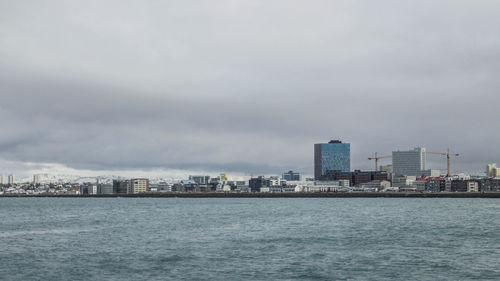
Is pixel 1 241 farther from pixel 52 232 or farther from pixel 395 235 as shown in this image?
pixel 395 235

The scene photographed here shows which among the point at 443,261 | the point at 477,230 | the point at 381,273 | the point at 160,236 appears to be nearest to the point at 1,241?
the point at 160,236

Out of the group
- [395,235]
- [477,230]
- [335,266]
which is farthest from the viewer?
[477,230]

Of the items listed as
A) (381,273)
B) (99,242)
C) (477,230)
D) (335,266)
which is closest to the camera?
(381,273)

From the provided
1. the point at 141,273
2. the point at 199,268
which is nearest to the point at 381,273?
the point at 199,268

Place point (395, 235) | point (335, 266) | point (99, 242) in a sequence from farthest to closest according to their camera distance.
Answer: point (395, 235), point (99, 242), point (335, 266)

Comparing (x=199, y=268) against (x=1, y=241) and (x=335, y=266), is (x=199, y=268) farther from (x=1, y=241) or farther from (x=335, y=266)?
(x=1, y=241)

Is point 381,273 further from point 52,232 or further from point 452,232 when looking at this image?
point 52,232

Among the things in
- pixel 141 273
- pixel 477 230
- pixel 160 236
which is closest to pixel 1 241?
pixel 160 236

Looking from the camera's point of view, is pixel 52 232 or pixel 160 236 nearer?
pixel 160 236

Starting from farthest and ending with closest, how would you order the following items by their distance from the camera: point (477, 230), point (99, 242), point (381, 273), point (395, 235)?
point (477, 230)
point (395, 235)
point (99, 242)
point (381, 273)

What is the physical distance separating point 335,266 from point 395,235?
23.0 meters

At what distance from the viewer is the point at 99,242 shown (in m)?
53.9

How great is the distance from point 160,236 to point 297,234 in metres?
16.2

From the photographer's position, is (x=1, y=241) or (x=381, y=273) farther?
(x=1, y=241)
